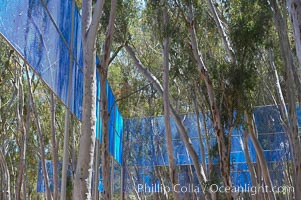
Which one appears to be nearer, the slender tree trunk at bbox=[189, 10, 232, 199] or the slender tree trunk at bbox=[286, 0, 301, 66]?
the slender tree trunk at bbox=[286, 0, 301, 66]

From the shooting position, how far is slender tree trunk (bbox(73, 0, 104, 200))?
6.00 meters

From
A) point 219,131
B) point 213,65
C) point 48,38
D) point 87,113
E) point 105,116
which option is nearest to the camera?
point 87,113

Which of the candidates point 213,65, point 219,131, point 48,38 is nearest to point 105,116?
point 219,131

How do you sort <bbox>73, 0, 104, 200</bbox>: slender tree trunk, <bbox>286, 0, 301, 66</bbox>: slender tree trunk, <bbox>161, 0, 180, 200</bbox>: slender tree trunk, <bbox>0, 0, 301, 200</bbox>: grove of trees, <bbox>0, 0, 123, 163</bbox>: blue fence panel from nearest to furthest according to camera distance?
1. <bbox>0, 0, 123, 163</bbox>: blue fence panel
2. <bbox>73, 0, 104, 200</bbox>: slender tree trunk
3. <bbox>286, 0, 301, 66</bbox>: slender tree trunk
4. <bbox>0, 0, 301, 200</bbox>: grove of trees
5. <bbox>161, 0, 180, 200</bbox>: slender tree trunk

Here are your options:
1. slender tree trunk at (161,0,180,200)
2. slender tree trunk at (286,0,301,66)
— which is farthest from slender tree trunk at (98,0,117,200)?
slender tree trunk at (286,0,301,66)

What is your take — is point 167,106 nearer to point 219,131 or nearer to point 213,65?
point 213,65

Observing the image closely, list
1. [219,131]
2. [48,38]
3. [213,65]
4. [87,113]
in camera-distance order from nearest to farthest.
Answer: [87,113] → [48,38] → [219,131] → [213,65]

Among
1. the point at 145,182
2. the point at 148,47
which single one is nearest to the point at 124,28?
the point at 148,47

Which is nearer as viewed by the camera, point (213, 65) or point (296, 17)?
point (296, 17)

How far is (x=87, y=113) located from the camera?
6.32m

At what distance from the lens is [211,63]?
43.3ft

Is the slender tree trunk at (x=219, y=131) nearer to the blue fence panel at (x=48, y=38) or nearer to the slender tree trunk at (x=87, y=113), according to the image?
the blue fence panel at (x=48, y=38)

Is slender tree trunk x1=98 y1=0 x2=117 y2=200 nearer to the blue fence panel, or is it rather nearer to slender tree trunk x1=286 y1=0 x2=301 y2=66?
the blue fence panel

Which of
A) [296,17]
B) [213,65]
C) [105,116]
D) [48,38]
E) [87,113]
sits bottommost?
[87,113]
